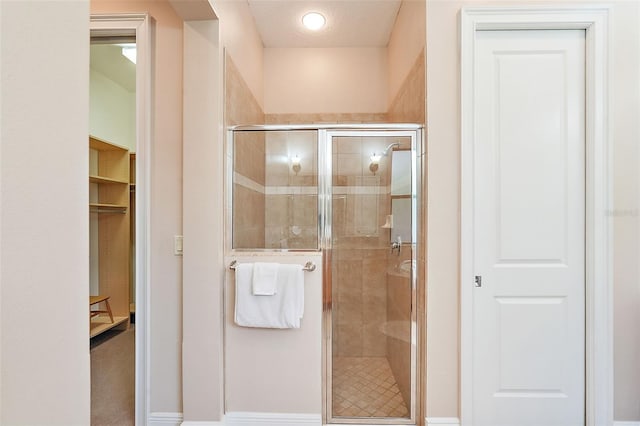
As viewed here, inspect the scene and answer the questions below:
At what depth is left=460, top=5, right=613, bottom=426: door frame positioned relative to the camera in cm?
160

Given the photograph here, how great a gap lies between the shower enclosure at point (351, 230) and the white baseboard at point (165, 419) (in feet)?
2.88

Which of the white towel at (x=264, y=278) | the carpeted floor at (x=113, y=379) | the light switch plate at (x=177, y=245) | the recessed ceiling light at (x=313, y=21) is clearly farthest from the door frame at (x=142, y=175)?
the recessed ceiling light at (x=313, y=21)

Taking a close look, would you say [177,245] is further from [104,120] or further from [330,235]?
[104,120]

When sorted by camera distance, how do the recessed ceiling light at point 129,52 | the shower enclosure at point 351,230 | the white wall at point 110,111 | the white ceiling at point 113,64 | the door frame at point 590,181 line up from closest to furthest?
the door frame at point 590,181 → the shower enclosure at point 351,230 → the recessed ceiling light at point 129,52 → the white ceiling at point 113,64 → the white wall at point 110,111

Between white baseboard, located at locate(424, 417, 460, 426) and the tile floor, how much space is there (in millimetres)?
194

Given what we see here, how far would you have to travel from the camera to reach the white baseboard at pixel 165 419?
1720 millimetres

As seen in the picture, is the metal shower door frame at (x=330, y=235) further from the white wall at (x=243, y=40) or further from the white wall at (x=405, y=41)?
the white wall at (x=243, y=40)

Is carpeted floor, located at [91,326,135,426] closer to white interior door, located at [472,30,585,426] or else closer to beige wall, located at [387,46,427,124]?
white interior door, located at [472,30,585,426]

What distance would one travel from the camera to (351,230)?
6.28 feet

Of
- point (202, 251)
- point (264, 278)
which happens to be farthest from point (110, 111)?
point (264, 278)

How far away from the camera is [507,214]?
1.64 meters
